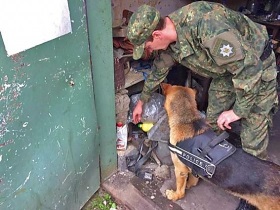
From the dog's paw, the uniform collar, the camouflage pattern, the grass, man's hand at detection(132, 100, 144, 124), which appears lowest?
the grass

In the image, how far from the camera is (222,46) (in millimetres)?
1643

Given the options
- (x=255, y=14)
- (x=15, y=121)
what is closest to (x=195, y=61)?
(x=15, y=121)

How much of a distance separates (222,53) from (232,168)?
773mm

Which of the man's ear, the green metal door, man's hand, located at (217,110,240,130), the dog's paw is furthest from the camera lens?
the dog's paw

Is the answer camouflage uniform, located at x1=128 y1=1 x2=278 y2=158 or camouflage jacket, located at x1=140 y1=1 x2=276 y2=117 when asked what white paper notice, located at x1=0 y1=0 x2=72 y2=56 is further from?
camouflage jacket, located at x1=140 y1=1 x2=276 y2=117

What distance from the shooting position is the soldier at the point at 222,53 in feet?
5.49

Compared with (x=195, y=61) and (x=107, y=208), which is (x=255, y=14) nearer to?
(x=195, y=61)

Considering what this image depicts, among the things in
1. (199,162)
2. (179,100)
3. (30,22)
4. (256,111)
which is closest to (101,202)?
(199,162)

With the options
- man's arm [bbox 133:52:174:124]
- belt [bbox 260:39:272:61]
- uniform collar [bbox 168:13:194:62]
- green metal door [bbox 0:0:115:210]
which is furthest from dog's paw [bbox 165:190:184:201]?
belt [bbox 260:39:272:61]

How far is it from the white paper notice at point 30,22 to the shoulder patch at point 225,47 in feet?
2.76

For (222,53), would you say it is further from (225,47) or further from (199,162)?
(199,162)

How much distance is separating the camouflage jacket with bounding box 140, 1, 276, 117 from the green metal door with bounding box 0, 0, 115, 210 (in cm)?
66

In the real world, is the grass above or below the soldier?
below

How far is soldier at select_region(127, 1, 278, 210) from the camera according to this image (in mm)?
1673
